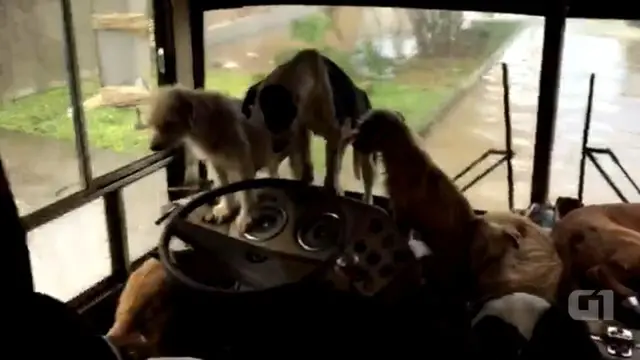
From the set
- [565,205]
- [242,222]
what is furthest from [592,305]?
[242,222]

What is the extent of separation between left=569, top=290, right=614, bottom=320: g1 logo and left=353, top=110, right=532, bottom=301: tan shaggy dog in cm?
16

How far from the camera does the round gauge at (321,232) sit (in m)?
1.35

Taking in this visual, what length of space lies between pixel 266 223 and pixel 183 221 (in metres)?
0.17

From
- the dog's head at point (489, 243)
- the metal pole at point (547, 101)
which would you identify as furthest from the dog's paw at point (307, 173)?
the metal pole at point (547, 101)

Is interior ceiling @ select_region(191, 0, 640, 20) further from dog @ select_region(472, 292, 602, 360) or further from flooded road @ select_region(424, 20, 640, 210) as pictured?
dog @ select_region(472, 292, 602, 360)

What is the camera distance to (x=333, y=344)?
123cm

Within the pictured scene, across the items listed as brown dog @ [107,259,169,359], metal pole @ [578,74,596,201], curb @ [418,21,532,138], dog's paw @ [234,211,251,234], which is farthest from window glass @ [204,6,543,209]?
brown dog @ [107,259,169,359]

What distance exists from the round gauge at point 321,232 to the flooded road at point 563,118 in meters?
0.55

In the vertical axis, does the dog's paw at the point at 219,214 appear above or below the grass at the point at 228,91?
below

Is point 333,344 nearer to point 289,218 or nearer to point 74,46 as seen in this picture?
point 289,218

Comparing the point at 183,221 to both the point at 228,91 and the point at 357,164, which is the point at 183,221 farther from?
the point at 228,91

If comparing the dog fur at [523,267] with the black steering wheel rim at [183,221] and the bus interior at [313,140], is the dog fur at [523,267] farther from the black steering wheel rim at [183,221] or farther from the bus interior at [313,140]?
the black steering wheel rim at [183,221]

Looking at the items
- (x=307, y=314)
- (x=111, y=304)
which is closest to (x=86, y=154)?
(x=111, y=304)

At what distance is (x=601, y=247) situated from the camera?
1.48 m
